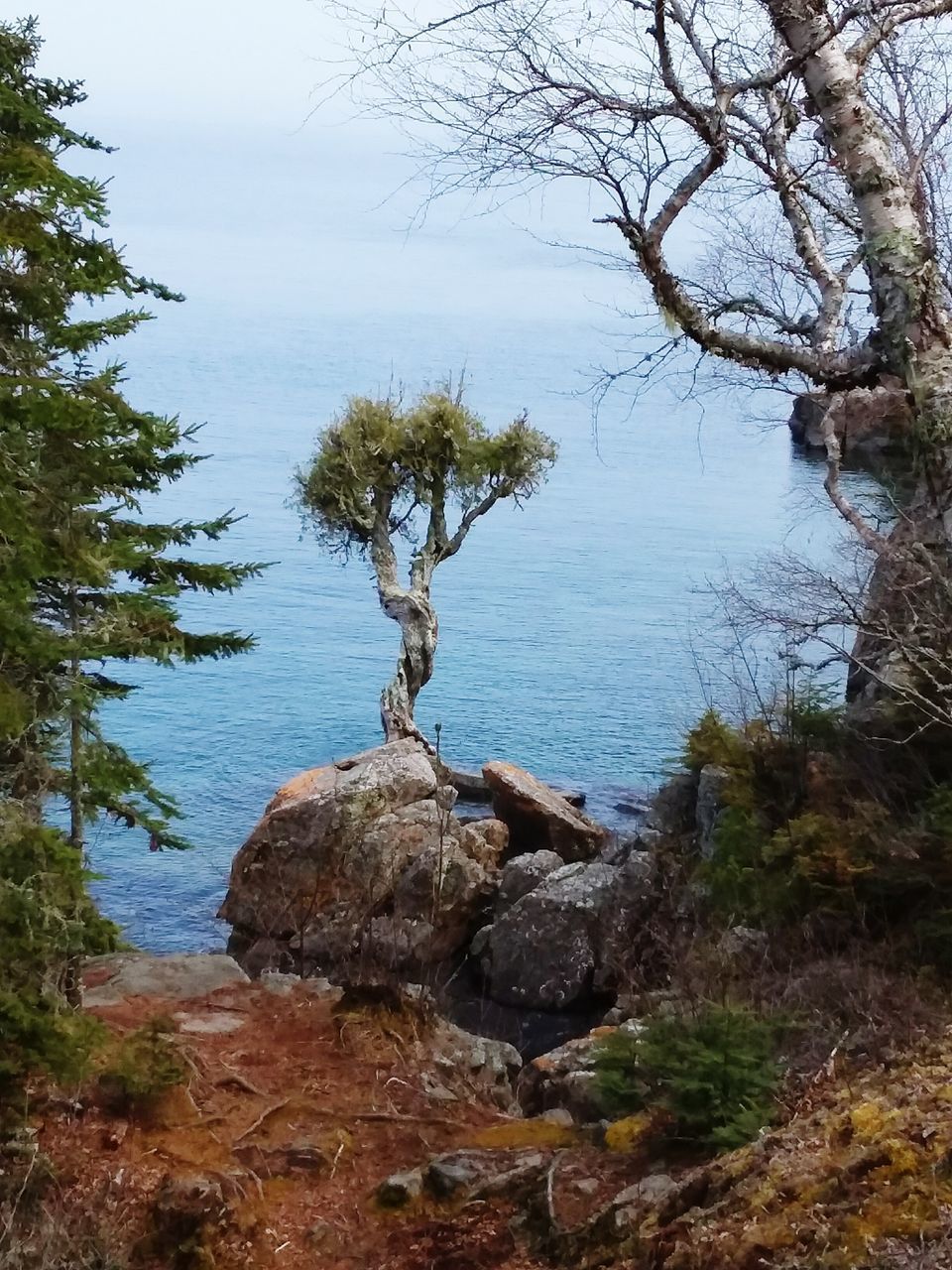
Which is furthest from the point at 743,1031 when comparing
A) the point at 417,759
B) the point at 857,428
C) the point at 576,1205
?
the point at 857,428

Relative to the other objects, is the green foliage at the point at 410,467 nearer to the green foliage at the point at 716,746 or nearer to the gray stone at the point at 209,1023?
the green foliage at the point at 716,746

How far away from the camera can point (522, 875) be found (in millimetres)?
18375

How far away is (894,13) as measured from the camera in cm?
783

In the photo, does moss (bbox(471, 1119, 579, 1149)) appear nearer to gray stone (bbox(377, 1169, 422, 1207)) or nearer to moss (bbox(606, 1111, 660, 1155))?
moss (bbox(606, 1111, 660, 1155))

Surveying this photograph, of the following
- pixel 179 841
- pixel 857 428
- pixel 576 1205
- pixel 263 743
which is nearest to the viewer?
pixel 576 1205

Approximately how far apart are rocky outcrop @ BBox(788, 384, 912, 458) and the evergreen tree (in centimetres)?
525

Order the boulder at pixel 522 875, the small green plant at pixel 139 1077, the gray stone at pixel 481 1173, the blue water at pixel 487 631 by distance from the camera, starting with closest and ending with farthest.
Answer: the gray stone at pixel 481 1173 → the small green plant at pixel 139 1077 → the boulder at pixel 522 875 → the blue water at pixel 487 631

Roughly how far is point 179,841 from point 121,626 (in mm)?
4471

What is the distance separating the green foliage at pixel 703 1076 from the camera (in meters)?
6.12

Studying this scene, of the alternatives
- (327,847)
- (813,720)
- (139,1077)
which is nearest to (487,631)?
(327,847)

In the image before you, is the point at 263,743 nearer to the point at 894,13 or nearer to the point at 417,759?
the point at 417,759

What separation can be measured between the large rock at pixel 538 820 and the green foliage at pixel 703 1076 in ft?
43.6

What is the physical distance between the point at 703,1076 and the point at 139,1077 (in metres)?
3.85

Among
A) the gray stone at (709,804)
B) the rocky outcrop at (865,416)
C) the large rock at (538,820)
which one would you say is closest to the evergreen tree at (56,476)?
the rocky outcrop at (865,416)
